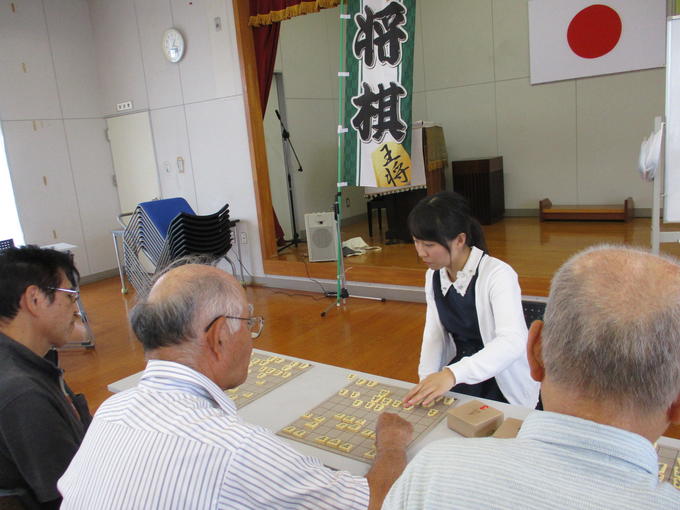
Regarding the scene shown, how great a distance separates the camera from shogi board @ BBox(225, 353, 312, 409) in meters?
1.56

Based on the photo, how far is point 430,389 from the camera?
1.42 metres

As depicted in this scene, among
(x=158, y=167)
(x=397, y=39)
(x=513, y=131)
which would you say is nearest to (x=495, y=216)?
(x=513, y=131)

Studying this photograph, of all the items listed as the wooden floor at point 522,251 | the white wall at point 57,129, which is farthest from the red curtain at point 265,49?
the white wall at point 57,129

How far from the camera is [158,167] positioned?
5.91 m

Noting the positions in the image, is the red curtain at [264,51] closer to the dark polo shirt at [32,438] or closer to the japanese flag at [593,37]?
the japanese flag at [593,37]

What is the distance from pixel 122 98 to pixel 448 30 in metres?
4.16

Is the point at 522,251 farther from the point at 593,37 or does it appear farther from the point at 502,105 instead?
the point at 593,37

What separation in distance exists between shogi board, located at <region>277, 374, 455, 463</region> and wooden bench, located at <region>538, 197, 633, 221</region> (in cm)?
534

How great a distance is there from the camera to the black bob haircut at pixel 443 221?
1836 mm

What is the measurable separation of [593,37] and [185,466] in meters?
6.46

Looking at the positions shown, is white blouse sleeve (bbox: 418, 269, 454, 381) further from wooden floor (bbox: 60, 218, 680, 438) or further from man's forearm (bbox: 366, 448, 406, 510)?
wooden floor (bbox: 60, 218, 680, 438)

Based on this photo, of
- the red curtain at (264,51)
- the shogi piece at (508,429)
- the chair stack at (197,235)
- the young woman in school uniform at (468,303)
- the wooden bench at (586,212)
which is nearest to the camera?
the shogi piece at (508,429)

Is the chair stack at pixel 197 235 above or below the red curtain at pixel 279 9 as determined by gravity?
below

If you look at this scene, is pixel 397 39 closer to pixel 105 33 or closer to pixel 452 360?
pixel 452 360
